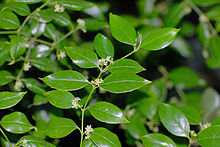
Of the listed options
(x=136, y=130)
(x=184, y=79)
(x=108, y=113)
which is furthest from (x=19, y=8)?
(x=184, y=79)

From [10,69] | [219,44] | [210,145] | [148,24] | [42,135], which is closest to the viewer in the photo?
[210,145]

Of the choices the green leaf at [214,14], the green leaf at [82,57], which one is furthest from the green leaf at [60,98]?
the green leaf at [214,14]

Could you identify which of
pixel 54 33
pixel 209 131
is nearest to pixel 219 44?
pixel 209 131

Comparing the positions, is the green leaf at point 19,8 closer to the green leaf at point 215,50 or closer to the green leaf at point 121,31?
the green leaf at point 121,31

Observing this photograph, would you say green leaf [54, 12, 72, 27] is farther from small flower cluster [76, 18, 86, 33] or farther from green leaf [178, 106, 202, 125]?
green leaf [178, 106, 202, 125]

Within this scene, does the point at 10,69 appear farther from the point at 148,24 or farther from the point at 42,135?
the point at 148,24

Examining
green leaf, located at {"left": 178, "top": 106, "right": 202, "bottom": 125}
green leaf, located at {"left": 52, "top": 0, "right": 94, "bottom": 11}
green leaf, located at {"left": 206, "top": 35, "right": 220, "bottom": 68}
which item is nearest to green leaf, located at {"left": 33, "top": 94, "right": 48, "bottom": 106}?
green leaf, located at {"left": 52, "top": 0, "right": 94, "bottom": 11}
